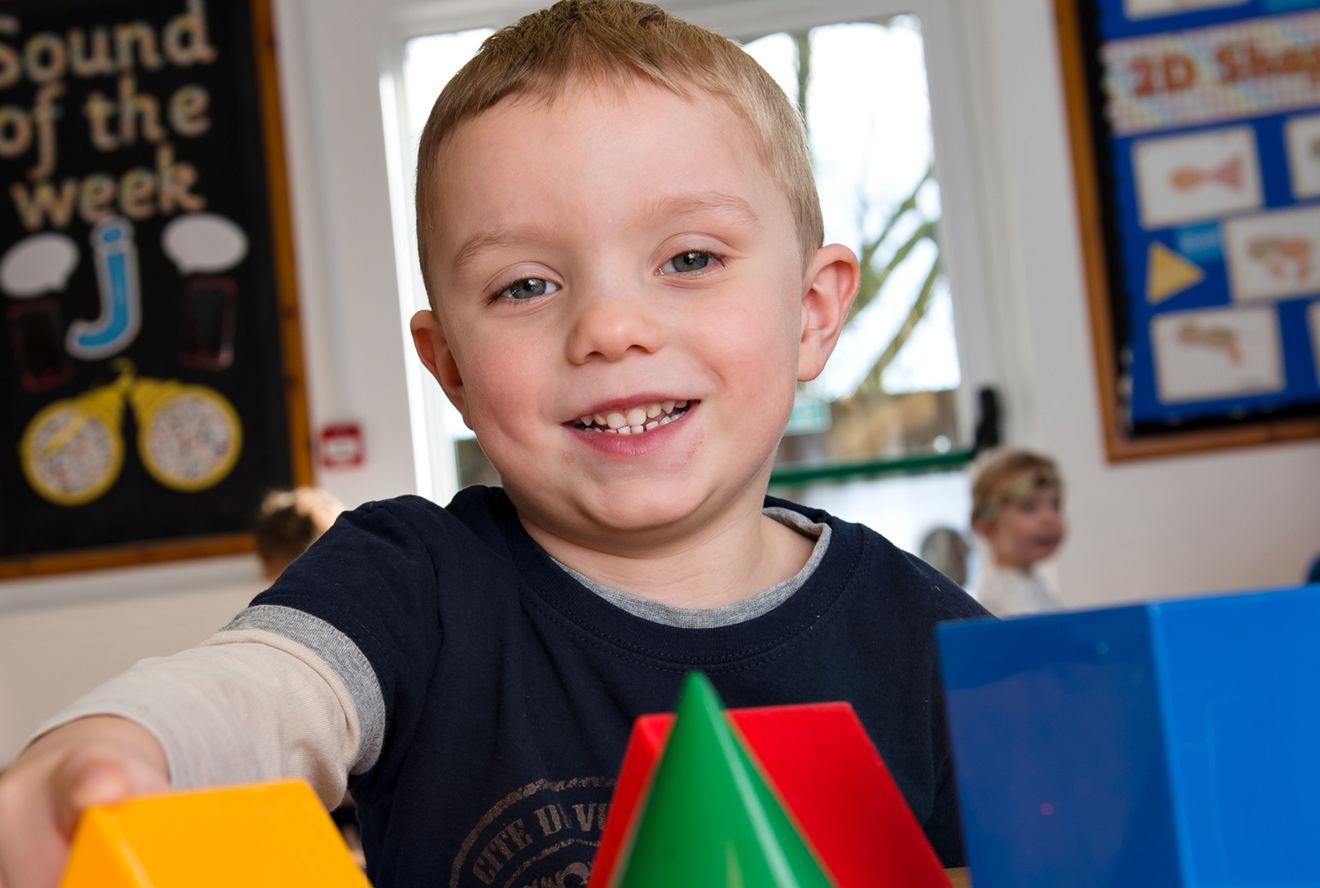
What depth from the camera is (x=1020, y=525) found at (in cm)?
220

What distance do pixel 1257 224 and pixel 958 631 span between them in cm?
257

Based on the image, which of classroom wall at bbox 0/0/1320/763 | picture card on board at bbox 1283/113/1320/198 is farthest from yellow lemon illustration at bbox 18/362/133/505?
picture card on board at bbox 1283/113/1320/198

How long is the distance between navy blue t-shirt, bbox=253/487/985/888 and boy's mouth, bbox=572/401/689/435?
100 millimetres

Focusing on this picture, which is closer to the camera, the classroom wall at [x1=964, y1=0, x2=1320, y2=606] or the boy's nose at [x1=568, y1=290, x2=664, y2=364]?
the boy's nose at [x1=568, y1=290, x2=664, y2=364]

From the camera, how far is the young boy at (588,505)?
583 millimetres

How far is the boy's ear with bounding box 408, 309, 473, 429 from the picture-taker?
0.75 meters

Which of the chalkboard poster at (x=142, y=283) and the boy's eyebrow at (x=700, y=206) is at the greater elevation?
the chalkboard poster at (x=142, y=283)

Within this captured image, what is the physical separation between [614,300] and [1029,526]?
5.86 ft

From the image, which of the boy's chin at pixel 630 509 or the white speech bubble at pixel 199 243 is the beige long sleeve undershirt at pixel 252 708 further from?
the white speech bubble at pixel 199 243

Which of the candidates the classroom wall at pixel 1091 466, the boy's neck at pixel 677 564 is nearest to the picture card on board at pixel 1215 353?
the classroom wall at pixel 1091 466

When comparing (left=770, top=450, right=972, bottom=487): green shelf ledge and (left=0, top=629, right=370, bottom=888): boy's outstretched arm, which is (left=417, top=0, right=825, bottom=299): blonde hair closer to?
(left=0, top=629, right=370, bottom=888): boy's outstretched arm

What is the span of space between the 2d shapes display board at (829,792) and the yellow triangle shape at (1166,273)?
2.44 m

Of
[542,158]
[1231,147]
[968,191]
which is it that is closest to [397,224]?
[968,191]

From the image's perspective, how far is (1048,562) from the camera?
2.46 metres
